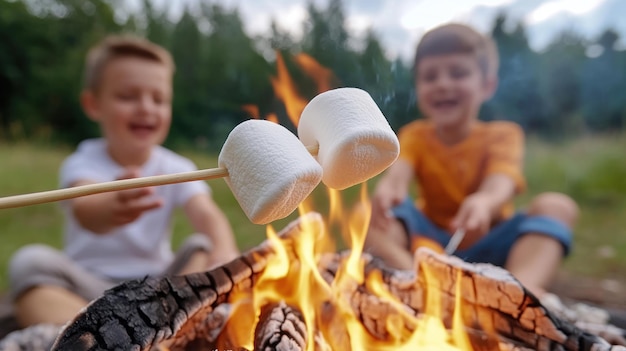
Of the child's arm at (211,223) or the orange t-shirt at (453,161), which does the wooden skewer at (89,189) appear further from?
the orange t-shirt at (453,161)

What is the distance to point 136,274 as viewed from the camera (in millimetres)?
1871

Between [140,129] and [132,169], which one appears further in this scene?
[140,129]

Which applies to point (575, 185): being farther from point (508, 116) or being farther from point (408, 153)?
point (408, 153)

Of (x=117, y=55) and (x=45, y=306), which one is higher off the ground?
(x=117, y=55)

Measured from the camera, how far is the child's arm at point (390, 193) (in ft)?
5.99

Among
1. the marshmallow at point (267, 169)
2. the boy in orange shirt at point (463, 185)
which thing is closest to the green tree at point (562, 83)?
the boy in orange shirt at point (463, 185)

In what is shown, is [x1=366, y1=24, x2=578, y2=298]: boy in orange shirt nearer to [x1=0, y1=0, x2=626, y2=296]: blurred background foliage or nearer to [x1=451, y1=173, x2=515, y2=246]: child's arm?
[x1=451, y1=173, x2=515, y2=246]: child's arm

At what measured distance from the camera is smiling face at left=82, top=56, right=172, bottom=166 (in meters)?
1.94

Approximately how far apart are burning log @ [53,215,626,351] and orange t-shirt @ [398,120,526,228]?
3.95 feet

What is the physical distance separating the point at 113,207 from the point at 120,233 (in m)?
→ 0.67

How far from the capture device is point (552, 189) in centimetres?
451

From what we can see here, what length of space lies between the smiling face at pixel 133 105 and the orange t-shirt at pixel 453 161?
96cm

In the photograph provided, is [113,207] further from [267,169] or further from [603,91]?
[603,91]

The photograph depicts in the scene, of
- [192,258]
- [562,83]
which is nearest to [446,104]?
[192,258]
